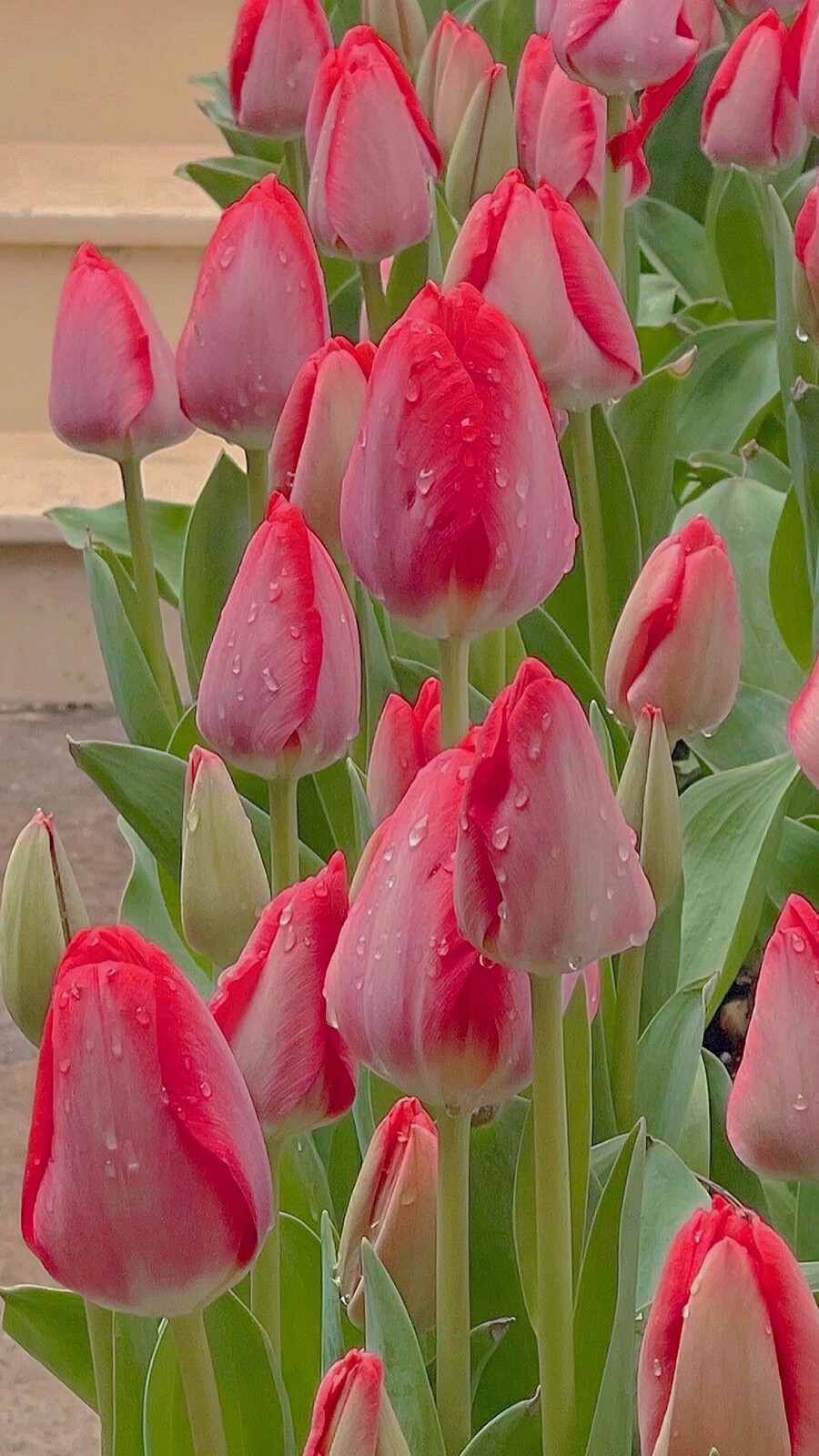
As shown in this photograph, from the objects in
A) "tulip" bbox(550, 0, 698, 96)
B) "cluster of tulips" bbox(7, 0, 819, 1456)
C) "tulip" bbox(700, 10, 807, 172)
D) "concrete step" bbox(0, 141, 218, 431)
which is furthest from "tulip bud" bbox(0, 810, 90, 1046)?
"concrete step" bbox(0, 141, 218, 431)

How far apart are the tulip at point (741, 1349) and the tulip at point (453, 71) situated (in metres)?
0.64

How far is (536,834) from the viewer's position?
28cm

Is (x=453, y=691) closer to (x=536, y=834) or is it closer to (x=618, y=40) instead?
(x=536, y=834)

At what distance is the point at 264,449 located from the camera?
0.59 metres

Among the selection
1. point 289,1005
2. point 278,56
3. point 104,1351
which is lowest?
point 104,1351

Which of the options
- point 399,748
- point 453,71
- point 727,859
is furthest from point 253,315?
point 453,71

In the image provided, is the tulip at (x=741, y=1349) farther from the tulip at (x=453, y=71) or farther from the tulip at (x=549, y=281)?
the tulip at (x=453, y=71)

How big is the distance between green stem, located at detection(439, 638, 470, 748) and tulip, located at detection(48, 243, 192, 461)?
23 cm

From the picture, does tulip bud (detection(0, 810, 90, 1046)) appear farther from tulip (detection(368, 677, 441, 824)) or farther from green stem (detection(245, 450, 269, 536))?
green stem (detection(245, 450, 269, 536))

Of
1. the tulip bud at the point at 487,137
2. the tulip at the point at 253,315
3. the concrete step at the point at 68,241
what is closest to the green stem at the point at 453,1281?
the tulip at the point at 253,315

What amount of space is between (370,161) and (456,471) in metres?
0.30

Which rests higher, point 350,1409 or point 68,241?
point 350,1409

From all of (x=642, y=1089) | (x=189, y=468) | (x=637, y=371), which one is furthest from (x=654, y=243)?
(x=189, y=468)

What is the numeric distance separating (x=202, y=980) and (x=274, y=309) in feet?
0.73
